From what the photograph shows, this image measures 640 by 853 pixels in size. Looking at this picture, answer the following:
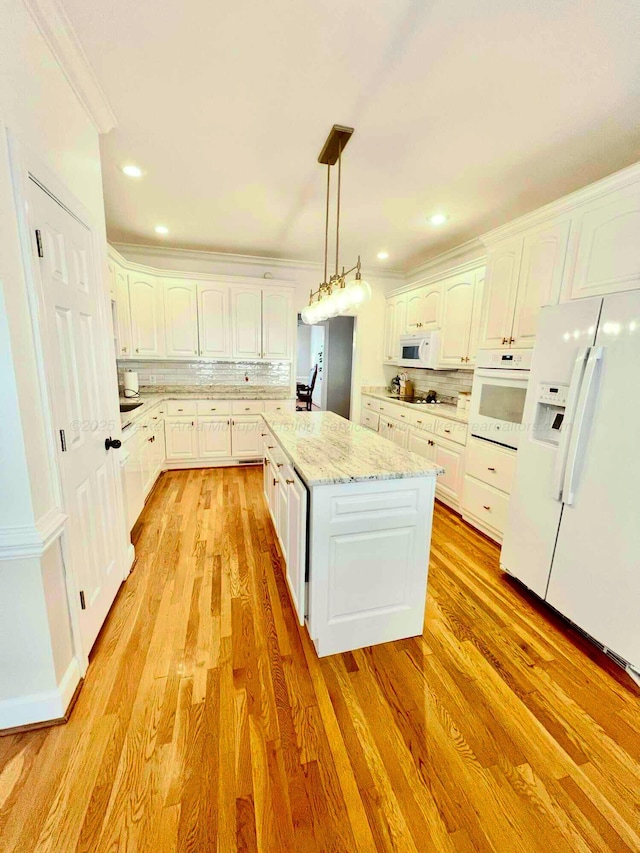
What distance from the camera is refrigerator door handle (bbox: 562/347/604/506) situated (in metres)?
1.66

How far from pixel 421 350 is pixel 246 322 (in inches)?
86.3

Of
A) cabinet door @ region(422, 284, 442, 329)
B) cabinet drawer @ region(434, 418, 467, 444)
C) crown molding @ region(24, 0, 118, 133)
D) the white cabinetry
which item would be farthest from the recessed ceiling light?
cabinet drawer @ region(434, 418, 467, 444)

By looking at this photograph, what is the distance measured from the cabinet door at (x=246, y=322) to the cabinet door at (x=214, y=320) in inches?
2.9

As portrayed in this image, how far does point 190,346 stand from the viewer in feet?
13.8

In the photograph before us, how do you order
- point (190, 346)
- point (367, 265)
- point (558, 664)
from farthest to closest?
point (367, 265), point (190, 346), point (558, 664)

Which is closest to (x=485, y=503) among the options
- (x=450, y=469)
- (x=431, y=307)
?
(x=450, y=469)

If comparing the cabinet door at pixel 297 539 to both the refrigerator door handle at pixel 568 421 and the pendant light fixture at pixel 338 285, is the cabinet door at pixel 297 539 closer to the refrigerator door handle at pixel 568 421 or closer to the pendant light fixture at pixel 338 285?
the pendant light fixture at pixel 338 285

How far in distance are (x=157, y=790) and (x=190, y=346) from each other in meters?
3.94

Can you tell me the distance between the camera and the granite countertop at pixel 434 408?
320 centimetres

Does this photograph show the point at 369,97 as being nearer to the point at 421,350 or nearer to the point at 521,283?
the point at 521,283

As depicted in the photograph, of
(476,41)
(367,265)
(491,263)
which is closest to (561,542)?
(491,263)

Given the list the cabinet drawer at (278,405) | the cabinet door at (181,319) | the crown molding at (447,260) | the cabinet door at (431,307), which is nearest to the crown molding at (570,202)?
the crown molding at (447,260)

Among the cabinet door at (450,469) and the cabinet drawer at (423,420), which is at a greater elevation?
the cabinet drawer at (423,420)

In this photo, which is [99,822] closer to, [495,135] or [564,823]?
[564,823]
